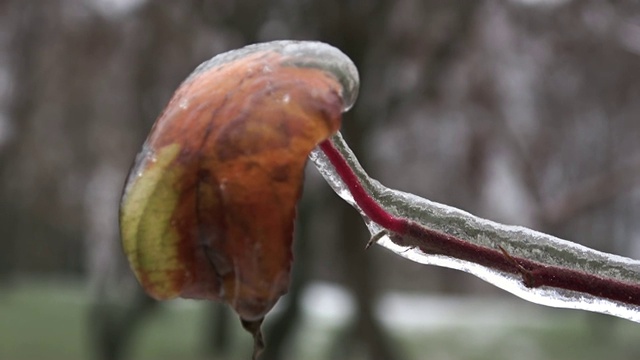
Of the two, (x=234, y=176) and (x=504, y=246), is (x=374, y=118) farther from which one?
(x=234, y=176)

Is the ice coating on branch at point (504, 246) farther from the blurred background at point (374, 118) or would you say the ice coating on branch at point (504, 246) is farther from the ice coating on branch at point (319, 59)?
the blurred background at point (374, 118)

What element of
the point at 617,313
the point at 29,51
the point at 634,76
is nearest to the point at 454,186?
the point at 634,76

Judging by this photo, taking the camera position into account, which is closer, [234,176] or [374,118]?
[234,176]

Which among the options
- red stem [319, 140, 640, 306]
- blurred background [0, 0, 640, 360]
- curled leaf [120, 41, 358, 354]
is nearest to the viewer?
curled leaf [120, 41, 358, 354]

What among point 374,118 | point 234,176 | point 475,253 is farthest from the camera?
point 374,118

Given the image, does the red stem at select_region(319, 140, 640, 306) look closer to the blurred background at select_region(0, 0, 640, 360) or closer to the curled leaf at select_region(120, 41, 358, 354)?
the curled leaf at select_region(120, 41, 358, 354)

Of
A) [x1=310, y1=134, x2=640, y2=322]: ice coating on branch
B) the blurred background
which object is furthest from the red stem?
the blurred background

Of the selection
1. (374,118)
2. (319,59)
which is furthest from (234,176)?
(374,118)
